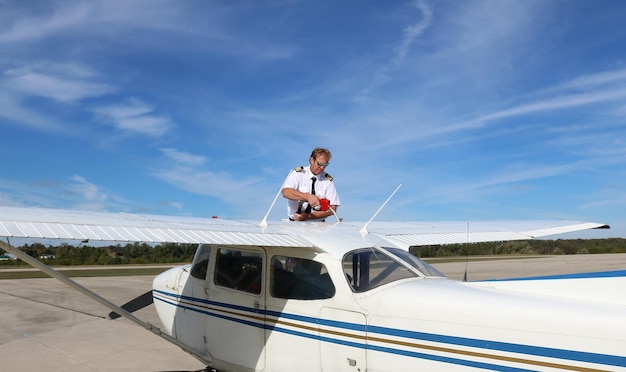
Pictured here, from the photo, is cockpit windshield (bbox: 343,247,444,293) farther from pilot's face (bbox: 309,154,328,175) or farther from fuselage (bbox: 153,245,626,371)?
pilot's face (bbox: 309,154,328,175)

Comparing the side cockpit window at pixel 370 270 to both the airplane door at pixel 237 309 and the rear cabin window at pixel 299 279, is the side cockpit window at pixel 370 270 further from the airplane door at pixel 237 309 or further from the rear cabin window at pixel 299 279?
the airplane door at pixel 237 309

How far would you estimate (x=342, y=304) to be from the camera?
4.16 m

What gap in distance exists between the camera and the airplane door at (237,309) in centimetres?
480

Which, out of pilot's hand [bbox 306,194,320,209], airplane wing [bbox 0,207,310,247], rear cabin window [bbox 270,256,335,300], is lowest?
rear cabin window [bbox 270,256,335,300]

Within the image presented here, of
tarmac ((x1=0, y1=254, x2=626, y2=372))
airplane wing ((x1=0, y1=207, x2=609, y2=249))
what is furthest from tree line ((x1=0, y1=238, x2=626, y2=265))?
airplane wing ((x1=0, y1=207, x2=609, y2=249))

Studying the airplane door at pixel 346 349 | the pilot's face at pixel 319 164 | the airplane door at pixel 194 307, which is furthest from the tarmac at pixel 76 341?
the airplane door at pixel 346 349

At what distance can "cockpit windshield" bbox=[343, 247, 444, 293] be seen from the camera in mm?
4207

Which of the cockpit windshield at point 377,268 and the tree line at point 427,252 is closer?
the cockpit windshield at point 377,268

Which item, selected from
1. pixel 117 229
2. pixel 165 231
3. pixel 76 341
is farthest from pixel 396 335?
pixel 76 341

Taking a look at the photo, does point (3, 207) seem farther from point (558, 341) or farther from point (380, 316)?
point (558, 341)

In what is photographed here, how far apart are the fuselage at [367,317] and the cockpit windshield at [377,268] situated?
1 cm

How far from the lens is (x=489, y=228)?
7105 millimetres

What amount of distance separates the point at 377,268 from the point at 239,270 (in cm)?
148

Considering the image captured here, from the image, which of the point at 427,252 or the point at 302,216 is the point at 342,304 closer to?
the point at 302,216
